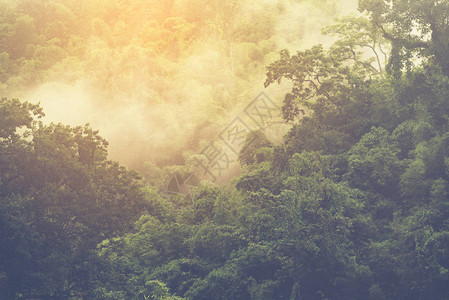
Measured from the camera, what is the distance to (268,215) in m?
17.8

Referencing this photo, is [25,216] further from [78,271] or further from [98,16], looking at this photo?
[98,16]

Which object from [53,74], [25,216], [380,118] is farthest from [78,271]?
[53,74]

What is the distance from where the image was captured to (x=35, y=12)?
169ft

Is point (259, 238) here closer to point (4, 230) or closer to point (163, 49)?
point (4, 230)

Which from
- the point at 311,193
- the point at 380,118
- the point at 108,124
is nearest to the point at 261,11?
the point at 108,124

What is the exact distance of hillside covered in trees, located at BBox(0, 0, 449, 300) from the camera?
50.1ft

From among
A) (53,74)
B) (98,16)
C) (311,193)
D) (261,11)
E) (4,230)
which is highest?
(98,16)

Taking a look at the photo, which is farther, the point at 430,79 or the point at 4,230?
the point at 430,79

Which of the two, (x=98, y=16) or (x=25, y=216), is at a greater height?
(x=98, y=16)

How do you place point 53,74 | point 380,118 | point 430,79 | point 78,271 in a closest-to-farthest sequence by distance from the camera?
1. point 78,271
2. point 430,79
3. point 380,118
4. point 53,74

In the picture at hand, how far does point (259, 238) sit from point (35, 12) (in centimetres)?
4160

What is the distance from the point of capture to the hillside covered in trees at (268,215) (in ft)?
50.1

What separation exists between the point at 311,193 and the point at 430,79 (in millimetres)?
7257

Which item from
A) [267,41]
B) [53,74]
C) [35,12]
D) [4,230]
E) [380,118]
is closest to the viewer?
[4,230]
